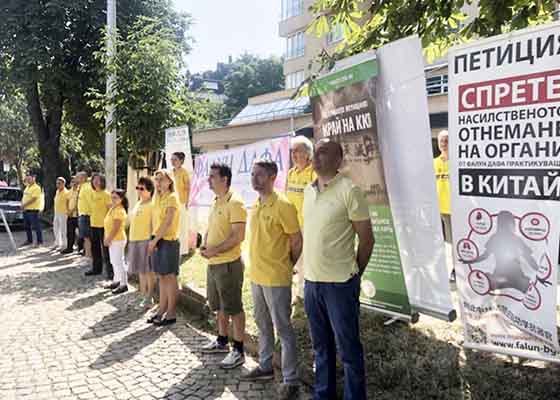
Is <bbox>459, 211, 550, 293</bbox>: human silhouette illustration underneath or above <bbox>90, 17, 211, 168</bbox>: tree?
underneath

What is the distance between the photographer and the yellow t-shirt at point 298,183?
17.0 ft

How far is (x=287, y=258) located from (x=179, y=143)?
18.2 ft

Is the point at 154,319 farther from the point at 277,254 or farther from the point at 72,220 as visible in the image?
the point at 72,220

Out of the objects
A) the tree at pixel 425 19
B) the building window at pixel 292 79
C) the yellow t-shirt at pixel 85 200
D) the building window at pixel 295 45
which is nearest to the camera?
the tree at pixel 425 19

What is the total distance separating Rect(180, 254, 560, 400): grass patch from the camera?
11.1 ft

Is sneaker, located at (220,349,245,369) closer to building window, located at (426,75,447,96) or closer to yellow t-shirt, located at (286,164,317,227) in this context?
yellow t-shirt, located at (286,164,317,227)

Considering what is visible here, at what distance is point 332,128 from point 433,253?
1.41 meters

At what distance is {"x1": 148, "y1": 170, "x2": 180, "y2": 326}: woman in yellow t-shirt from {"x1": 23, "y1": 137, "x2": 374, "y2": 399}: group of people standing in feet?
0.04

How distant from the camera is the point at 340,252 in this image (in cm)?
321

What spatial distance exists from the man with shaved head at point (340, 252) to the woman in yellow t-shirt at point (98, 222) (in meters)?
5.89

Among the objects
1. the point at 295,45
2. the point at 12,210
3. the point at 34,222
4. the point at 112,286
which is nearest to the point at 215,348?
the point at 112,286

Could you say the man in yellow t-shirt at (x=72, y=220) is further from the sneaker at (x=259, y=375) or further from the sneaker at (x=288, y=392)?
the sneaker at (x=288, y=392)

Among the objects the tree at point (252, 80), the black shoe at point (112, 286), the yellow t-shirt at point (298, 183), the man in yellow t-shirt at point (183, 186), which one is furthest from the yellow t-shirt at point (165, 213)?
the tree at point (252, 80)

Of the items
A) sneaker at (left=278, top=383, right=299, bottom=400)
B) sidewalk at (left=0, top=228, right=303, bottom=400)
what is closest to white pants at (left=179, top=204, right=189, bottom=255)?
sidewalk at (left=0, top=228, right=303, bottom=400)
